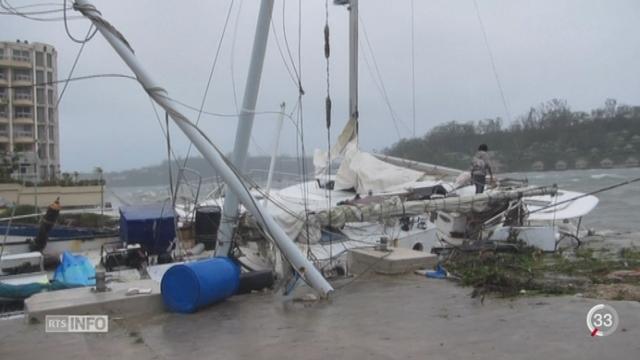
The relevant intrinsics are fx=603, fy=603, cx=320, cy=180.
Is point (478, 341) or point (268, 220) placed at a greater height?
point (268, 220)

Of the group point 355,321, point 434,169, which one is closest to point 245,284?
point 355,321

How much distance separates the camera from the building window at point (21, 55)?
69125 millimetres

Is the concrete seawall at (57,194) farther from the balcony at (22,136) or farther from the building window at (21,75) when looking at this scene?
the building window at (21,75)

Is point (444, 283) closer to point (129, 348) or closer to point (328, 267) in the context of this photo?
point (328, 267)

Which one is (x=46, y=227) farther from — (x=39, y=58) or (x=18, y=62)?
(x=39, y=58)

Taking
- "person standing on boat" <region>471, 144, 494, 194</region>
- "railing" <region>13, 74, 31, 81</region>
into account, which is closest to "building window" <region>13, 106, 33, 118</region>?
"railing" <region>13, 74, 31, 81</region>

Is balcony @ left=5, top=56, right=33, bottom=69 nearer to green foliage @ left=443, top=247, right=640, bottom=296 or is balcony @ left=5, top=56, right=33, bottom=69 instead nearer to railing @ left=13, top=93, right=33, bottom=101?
railing @ left=13, top=93, right=33, bottom=101

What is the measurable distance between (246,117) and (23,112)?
225ft

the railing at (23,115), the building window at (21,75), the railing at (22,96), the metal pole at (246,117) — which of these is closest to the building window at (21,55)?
the building window at (21,75)

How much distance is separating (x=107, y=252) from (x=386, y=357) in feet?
24.7

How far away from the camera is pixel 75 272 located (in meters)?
10.6

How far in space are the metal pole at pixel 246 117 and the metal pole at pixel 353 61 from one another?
1075 cm

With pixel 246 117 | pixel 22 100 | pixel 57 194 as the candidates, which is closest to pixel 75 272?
pixel 246 117

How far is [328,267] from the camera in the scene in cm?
1112
